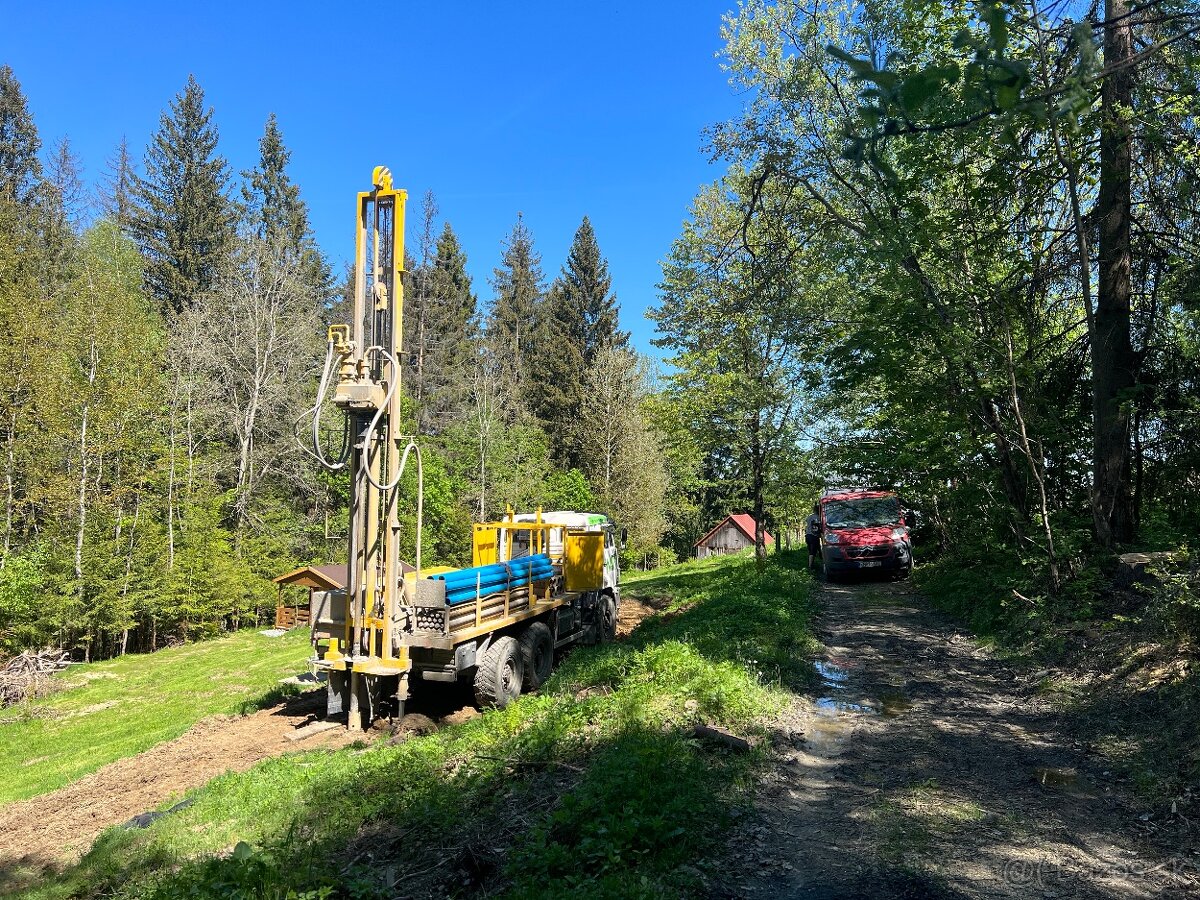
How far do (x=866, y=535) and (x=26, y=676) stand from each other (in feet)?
65.5

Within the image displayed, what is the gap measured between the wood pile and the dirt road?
675 inches

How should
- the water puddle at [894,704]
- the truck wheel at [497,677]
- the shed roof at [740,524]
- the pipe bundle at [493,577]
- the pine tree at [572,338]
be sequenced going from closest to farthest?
1. the water puddle at [894,704]
2. the pipe bundle at [493,577]
3. the truck wheel at [497,677]
4. the pine tree at [572,338]
5. the shed roof at [740,524]

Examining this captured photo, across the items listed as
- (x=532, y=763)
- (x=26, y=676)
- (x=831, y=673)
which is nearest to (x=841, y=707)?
(x=831, y=673)

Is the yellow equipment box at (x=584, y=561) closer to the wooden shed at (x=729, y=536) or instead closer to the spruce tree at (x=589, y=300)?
the spruce tree at (x=589, y=300)

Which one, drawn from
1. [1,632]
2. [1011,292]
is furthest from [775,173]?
[1,632]

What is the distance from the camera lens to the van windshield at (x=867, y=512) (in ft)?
63.7

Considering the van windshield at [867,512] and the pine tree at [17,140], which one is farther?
the pine tree at [17,140]

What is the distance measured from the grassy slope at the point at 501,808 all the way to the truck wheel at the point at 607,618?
19.5 ft

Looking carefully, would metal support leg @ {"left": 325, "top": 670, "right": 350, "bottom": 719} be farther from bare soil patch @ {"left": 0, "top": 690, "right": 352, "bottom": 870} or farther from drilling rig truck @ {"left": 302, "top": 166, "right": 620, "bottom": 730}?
bare soil patch @ {"left": 0, "top": 690, "right": 352, "bottom": 870}

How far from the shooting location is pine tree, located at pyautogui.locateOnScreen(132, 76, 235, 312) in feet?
120

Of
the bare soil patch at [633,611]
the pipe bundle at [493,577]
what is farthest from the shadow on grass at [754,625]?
the pipe bundle at [493,577]

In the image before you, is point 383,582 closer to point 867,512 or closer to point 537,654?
point 537,654

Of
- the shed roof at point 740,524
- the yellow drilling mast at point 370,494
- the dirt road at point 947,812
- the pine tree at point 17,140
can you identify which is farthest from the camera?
the shed roof at point 740,524

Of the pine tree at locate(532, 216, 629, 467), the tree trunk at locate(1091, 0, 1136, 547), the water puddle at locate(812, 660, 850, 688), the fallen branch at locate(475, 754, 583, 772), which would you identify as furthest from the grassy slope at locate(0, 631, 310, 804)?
the pine tree at locate(532, 216, 629, 467)
